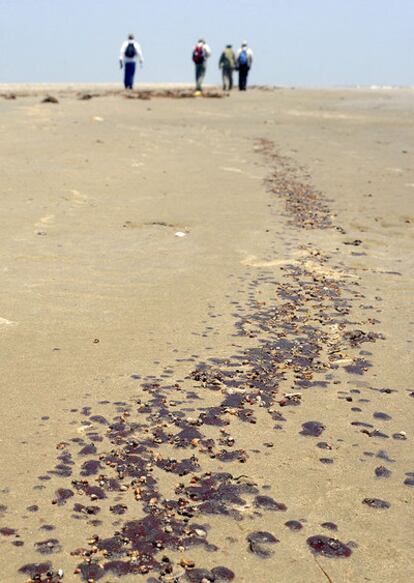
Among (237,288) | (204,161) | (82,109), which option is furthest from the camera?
(82,109)

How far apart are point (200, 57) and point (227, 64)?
2666mm

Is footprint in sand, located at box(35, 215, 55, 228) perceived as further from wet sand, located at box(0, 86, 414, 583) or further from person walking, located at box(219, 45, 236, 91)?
person walking, located at box(219, 45, 236, 91)

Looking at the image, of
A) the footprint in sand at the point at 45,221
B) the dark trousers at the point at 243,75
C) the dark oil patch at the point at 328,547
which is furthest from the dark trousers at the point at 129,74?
the dark oil patch at the point at 328,547

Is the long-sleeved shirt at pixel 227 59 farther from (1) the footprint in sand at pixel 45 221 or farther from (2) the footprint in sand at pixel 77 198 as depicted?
(1) the footprint in sand at pixel 45 221

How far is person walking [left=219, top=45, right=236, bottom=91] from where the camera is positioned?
25734 millimetres

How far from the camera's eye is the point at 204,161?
11305 mm

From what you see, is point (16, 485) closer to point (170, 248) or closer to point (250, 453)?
point (250, 453)

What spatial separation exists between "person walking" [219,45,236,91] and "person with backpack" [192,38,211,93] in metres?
1.79

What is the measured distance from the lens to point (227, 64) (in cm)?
2603

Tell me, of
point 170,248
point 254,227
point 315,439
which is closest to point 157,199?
A: point 254,227

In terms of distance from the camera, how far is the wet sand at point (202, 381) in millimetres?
2789

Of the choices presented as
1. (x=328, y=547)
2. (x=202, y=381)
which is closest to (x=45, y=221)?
(x=202, y=381)

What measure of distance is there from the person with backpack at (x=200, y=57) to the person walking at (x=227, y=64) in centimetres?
179

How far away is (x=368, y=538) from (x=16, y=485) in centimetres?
136
